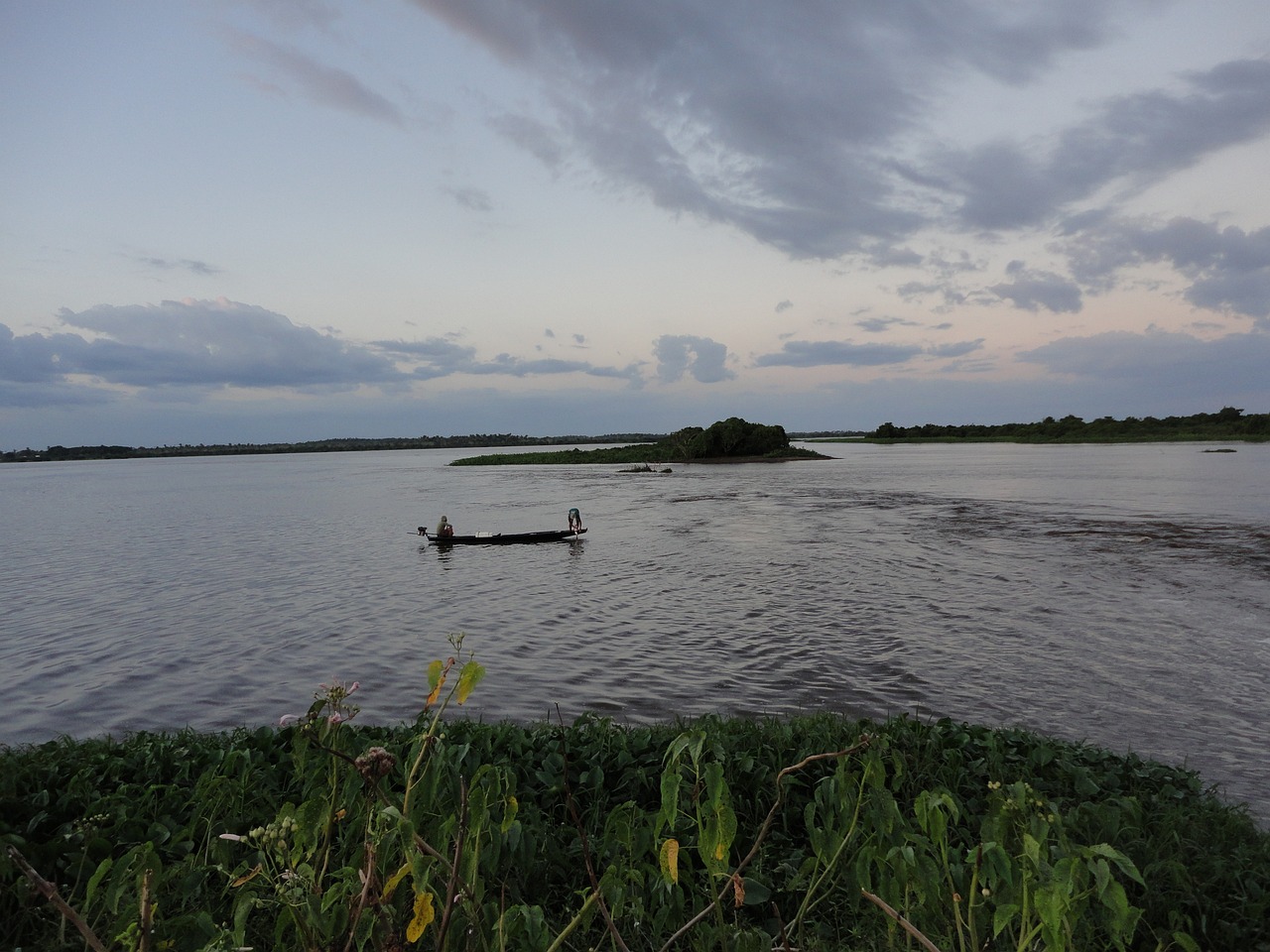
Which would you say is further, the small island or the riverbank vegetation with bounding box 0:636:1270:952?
the small island

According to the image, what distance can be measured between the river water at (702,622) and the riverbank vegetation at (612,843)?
338 cm

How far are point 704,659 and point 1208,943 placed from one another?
8853mm

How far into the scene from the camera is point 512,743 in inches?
248

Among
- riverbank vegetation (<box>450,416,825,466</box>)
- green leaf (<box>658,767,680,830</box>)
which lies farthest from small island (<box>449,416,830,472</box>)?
green leaf (<box>658,767,680,830</box>)

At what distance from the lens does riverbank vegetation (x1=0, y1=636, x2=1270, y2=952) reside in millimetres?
2381

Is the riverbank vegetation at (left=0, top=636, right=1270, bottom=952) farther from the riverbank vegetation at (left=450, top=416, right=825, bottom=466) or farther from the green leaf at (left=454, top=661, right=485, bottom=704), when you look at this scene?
the riverbank vegetation at (left=450, top=416, right=825, bottom=466)

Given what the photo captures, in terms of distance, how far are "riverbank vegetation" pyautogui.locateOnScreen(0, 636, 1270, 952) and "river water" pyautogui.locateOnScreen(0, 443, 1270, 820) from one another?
3377 millimetres

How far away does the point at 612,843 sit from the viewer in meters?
4.49

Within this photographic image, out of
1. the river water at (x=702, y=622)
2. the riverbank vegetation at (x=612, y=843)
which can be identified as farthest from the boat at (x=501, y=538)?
the riverbank vegetation at (x=612, y=843)

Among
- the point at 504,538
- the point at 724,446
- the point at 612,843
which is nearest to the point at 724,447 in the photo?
the point at 724,446

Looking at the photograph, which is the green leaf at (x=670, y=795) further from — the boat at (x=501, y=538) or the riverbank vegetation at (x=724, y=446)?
the riverbank vegetation at (x=724, y=446)

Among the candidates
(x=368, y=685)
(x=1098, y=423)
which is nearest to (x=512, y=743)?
(x=368, y=685)

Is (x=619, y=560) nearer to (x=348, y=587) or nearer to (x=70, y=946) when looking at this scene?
(x=348, y=587)

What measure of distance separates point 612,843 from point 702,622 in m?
11.3
